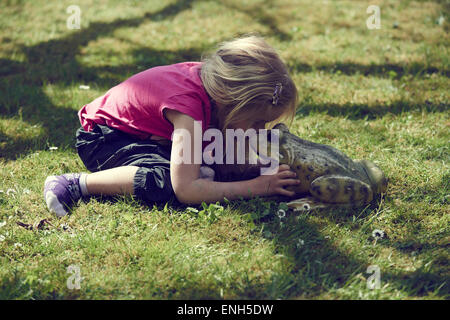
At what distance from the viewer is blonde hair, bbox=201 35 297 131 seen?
8.72 feet

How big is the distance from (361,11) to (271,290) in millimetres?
5104

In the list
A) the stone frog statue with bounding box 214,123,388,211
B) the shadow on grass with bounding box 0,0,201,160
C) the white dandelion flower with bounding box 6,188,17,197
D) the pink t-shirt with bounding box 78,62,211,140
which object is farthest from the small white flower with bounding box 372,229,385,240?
the shadow on grass with bounding box 0,0,201,160

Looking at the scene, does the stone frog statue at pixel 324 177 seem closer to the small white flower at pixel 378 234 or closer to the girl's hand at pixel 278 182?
the girl's hand at pixel 278 182

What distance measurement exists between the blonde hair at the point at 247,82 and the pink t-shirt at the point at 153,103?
3.9 inches

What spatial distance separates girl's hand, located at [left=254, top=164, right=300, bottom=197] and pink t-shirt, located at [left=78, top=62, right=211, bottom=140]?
0.48 m

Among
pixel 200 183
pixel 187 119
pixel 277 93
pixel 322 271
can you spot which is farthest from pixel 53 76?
pixel 322 271

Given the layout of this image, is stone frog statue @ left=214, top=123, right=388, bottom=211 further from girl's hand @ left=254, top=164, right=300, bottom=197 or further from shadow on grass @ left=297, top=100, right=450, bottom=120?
shadow on grass @ left=297, top=100, right=450, bottom=120

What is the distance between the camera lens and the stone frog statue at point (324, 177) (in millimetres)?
2664

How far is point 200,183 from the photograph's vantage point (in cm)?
269

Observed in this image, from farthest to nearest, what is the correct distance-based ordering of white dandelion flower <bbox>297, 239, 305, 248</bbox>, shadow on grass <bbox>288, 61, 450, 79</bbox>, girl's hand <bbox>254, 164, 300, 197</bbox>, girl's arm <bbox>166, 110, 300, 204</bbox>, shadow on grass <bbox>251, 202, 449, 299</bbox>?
shadow on grass <bbox>288, 61, 450, 79</bbox> → girl's hand <bbox>254, 164, 300, 197</bbox> → girl's arm <bbox>166, 110, 300, 204</bbox> → white dandelion flower <bbox>297, 239, 305, 248</bbox> → shadow on grass <bbox>251, 202, 449, 299</bbox>

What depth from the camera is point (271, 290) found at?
2.14 m

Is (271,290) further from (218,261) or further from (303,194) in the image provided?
(303,194)

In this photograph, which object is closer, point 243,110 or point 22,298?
point 22,298
